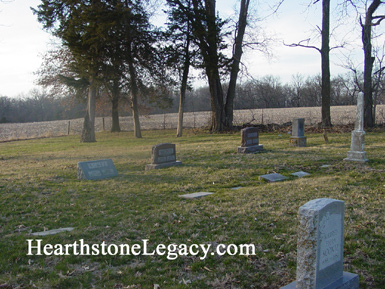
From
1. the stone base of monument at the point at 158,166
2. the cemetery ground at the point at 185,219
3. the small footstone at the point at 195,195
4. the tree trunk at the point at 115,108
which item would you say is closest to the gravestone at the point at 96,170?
the cemetery ground at the point at 185,219

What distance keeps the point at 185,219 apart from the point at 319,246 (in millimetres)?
3030

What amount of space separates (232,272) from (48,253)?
2.49m

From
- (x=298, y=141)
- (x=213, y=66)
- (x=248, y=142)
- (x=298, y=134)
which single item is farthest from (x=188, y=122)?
(x=248, y=142)

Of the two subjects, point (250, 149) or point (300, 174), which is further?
point (250, 149)

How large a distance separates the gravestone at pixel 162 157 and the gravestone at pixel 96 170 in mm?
1515

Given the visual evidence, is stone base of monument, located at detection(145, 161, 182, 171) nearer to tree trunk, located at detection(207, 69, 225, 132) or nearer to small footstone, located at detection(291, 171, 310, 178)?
small footstone, located at detection(291, 171, 310, 178)

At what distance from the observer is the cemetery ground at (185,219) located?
4004 mm

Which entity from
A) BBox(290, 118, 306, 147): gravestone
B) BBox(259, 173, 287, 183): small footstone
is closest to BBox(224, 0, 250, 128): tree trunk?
BBox(290, 118, 306, 147): gravestone

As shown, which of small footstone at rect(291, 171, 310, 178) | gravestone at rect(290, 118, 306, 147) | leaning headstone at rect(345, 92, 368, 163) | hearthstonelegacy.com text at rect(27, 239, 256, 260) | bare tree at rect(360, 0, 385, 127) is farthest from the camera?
bare tree at rect(360, 0, 385, 127)

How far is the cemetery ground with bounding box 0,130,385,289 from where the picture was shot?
→ 400 centimetres

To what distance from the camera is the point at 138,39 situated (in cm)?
2511

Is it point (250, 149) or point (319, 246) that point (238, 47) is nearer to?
point (250, 149)

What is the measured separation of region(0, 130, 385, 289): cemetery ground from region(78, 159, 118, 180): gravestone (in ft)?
1.07

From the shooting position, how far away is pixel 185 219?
19.6 ft
